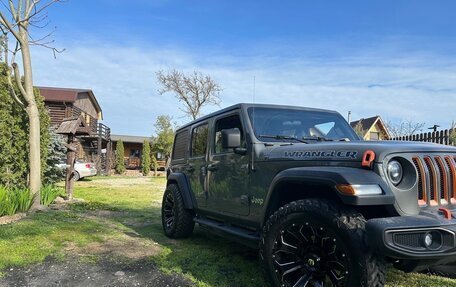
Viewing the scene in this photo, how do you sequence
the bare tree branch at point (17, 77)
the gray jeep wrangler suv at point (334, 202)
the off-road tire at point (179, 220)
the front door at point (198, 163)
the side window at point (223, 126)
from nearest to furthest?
the gray jeep wrangler suv at point (334, 202), the side window at point (223, 126), the front door at point (198, 163), the off-road tire at point (179, 220), the bare tree branch at point (17, 77)

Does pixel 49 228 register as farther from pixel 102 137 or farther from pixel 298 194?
pixel 102 137

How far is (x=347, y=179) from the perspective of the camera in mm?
2998

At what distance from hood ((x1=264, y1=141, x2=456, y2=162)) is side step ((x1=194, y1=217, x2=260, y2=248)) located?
0.93 meters

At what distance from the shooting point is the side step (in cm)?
421

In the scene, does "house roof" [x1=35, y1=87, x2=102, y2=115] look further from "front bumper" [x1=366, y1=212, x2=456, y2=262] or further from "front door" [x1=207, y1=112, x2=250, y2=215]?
"front bumper" [x1=366, y1=212, x2=456, y2=262]

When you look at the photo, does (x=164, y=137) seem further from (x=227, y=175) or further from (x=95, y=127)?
(x=227, y=175)

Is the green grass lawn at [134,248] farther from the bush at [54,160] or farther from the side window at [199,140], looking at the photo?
the bush at [54,160]

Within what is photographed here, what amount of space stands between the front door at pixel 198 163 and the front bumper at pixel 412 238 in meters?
3.02

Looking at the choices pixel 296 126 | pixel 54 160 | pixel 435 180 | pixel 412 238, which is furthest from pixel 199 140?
pixel 54 160

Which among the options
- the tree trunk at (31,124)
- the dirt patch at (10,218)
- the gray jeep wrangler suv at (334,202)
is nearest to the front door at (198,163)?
the gray jeep wrangler suv at (334,202)

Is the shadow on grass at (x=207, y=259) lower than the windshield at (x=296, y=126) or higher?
lower

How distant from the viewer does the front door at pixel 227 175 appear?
4.50m

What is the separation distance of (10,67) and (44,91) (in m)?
25.3

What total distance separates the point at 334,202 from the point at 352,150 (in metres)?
0.44
